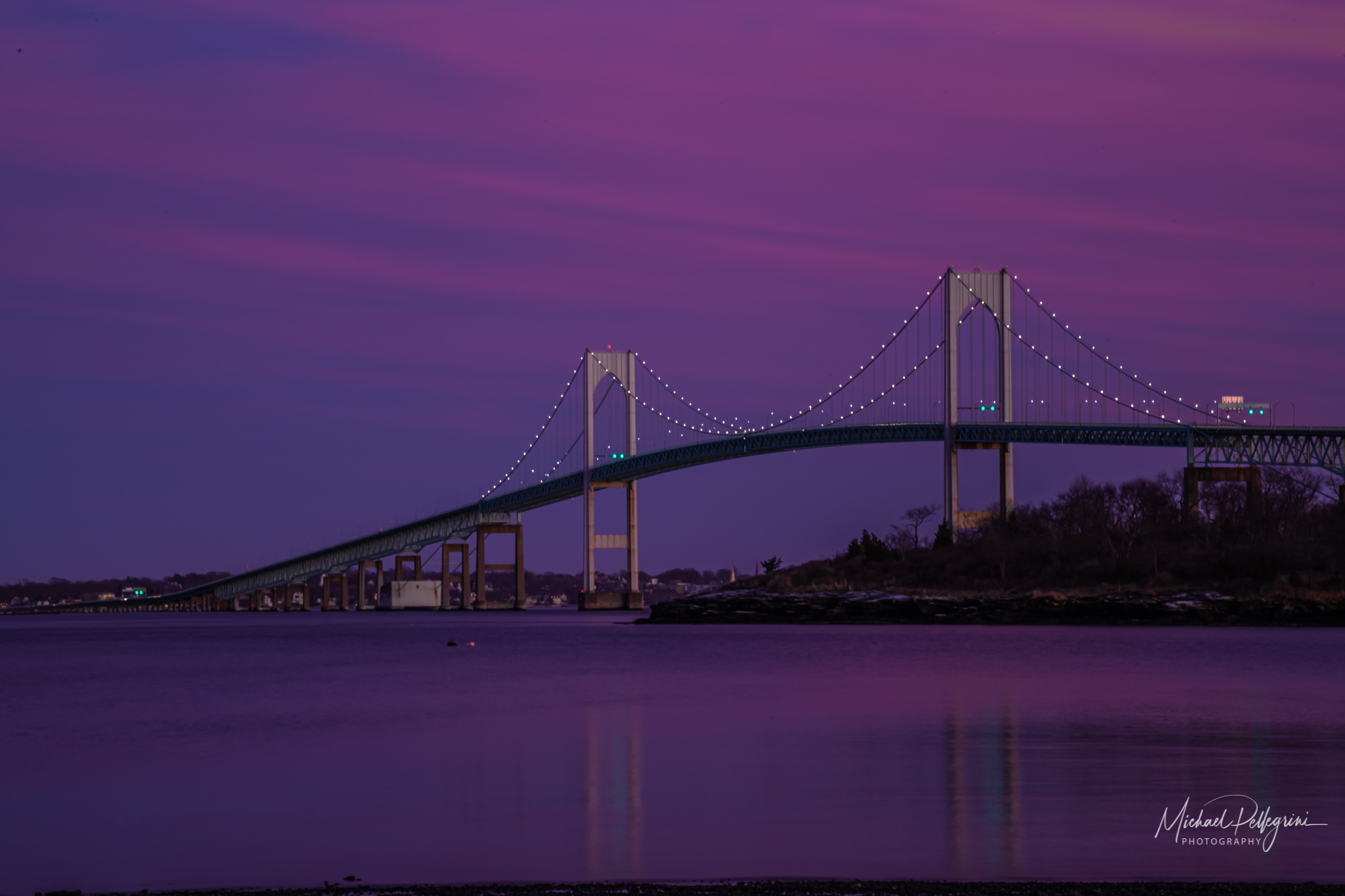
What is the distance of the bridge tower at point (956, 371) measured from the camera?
2598 inches

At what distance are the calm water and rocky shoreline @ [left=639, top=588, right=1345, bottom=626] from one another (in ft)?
69.0

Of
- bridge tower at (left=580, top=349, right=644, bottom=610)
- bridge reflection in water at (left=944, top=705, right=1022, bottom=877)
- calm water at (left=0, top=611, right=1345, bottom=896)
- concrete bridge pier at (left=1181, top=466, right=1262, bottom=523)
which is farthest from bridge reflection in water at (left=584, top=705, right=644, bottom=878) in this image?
bridge tower at (left=580, top=349, right=644, bottom=610)

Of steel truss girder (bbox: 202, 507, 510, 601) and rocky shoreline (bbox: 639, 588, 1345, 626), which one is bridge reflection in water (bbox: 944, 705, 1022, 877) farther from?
steel truss girder (bbox: 202, 507, 510, 601)

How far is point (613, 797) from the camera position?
1349 cm

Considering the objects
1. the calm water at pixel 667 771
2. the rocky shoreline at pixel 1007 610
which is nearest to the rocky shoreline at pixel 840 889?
the calm water at pixel 667 771

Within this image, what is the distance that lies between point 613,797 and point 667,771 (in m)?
2.00

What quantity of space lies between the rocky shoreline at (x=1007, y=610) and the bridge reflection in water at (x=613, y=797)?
130ft

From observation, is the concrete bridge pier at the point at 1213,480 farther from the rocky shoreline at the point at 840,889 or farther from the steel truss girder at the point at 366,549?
the rocky shoreline at the point at 840,889

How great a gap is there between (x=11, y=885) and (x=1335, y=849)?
28.5ft

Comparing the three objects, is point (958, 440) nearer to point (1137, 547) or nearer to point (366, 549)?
point (1137, 547)

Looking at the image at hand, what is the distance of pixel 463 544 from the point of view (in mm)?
106812

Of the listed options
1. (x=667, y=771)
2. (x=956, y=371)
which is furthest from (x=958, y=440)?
(x=667, y=771)

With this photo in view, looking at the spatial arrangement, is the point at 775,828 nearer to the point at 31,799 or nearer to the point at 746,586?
the point at 31,799

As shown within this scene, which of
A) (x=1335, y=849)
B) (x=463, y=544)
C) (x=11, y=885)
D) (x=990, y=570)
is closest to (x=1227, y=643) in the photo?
(x=990, y=570)
